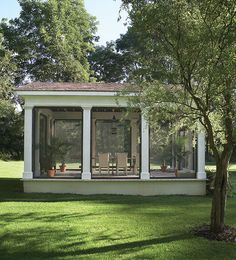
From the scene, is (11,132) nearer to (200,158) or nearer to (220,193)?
(200,158)

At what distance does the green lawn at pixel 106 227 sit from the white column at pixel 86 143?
117cm

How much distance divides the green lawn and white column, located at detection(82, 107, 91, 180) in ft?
3.83

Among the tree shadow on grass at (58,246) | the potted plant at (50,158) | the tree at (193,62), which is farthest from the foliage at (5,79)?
the tree at (193,62)

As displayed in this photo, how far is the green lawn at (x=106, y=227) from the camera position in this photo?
25.2 feet

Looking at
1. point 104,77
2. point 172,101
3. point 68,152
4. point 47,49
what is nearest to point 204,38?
point 172,101

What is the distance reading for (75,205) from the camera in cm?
1302

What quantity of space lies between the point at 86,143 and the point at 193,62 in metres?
8.31

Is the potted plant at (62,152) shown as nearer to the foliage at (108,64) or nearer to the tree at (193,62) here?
the tree at (193,62)

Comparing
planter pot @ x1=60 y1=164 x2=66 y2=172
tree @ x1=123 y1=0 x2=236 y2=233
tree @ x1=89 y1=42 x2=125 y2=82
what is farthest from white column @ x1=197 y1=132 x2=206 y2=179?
tree @ x1=89 y1=42 x2=125 y2=82

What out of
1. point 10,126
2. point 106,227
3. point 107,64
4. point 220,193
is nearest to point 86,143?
point 106,227

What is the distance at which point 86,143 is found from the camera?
1603 cm

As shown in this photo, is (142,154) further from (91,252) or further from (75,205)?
(91,252)

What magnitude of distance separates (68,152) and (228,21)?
1047cm

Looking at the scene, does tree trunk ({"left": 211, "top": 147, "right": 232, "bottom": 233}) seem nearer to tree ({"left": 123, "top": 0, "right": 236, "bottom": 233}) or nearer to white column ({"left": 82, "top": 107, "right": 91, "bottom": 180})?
tree ({"left": 123, "top": 0, "right": 236, "bottom": 233})
